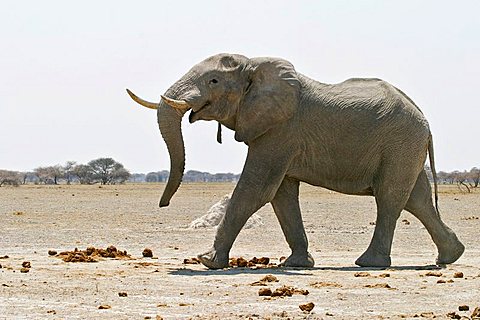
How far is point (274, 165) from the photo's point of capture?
45.4 feet

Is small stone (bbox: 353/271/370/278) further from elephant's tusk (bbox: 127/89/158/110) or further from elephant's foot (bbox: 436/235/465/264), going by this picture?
elephant's tusk (bbox: 127/89/158/110)

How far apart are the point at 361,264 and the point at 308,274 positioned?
1.50m

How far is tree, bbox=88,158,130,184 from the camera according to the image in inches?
4614

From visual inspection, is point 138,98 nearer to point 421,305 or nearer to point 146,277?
point 146,277

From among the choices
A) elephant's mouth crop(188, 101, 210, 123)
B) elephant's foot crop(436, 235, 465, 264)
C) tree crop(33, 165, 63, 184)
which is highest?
tree crop(33, 165, 63, 184)

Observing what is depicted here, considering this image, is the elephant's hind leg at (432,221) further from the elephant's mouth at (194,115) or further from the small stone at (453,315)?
the small stone at (453,315)

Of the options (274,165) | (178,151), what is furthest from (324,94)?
(178,151)

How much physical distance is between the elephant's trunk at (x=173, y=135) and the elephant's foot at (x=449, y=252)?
412 cm

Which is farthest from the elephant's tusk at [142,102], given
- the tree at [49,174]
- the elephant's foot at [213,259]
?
the tree at [49,174]

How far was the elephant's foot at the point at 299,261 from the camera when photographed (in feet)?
46.7

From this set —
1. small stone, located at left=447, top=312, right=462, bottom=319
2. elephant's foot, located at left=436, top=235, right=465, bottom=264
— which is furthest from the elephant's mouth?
small stone, located at left=447, top=312, right=462, bottom=319

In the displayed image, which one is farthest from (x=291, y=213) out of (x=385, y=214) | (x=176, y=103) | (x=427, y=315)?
(x=427, y=315)

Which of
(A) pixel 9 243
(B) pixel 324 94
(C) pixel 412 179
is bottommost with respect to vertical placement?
(A) pixel 9 243

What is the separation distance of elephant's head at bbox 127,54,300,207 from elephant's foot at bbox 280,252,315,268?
1855 mm
